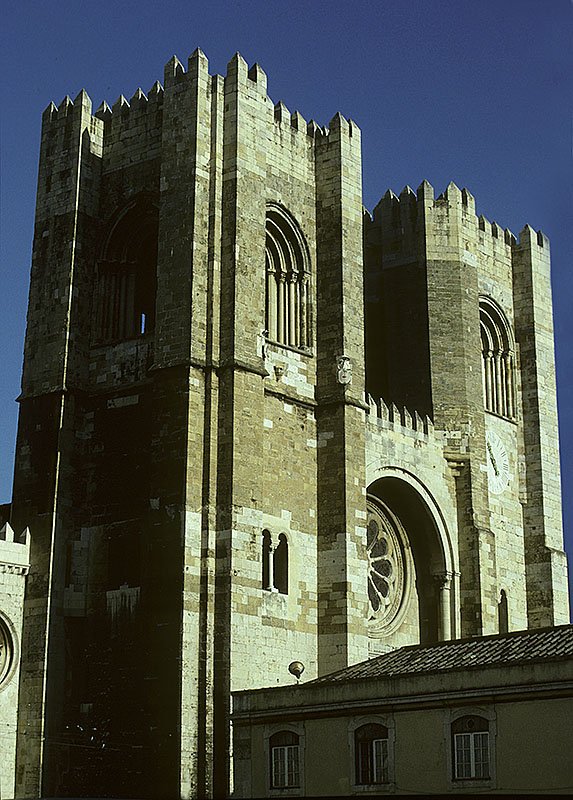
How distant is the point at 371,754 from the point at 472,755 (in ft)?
7.81

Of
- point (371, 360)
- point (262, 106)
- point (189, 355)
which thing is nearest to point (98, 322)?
point (189, 355)

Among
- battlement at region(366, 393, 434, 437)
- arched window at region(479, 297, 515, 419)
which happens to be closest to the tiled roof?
battlement at region(366, 393, 434, 437)

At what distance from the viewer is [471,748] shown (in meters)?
A: 26.4

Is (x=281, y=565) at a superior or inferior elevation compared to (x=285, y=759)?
superior

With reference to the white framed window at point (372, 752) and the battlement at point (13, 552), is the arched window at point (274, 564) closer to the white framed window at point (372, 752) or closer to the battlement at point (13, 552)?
the battlement at point (13, 552)

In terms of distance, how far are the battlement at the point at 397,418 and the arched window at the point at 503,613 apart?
556cm

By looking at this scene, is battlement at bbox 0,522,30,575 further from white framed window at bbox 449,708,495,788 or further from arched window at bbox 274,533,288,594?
white framed window at bbox 449,708,495,788

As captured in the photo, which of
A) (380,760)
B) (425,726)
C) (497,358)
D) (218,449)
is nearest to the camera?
(425,726)

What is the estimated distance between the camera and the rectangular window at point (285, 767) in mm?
28892

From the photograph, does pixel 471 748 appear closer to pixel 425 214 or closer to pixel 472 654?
pixel 472 654

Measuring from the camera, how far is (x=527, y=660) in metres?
26.2

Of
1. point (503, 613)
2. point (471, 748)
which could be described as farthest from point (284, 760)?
point (503, 613)

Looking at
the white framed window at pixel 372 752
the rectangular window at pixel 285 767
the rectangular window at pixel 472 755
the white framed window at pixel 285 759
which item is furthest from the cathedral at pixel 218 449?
the rectangular window at pixel 472 755

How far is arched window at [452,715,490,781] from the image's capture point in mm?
26219
